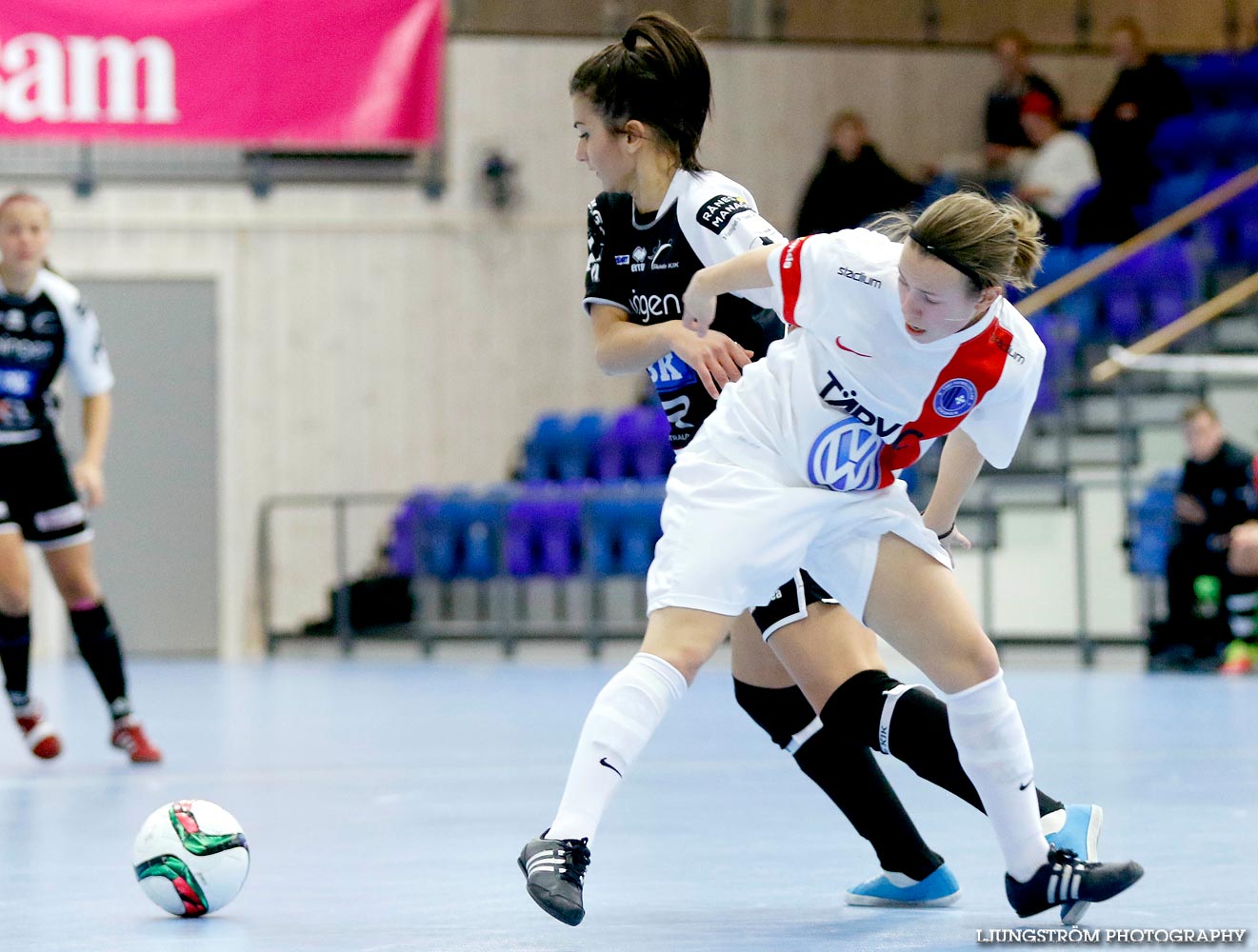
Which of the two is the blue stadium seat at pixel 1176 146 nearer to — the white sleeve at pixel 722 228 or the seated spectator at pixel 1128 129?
the seated spectator at pixel 1128 129

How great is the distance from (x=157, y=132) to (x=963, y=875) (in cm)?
1021

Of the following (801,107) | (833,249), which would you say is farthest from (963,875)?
(801,107)

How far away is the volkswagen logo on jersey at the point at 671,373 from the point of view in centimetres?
377

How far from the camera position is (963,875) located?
401cm

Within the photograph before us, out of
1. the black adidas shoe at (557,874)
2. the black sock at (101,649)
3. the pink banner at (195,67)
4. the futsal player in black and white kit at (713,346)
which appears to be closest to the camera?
the black adidas shoe at (557,874)

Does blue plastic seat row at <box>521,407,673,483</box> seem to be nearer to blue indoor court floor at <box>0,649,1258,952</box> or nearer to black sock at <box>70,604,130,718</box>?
blue indoor court floor at <box>0,649,1258,952</box>

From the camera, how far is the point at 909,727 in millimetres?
3551

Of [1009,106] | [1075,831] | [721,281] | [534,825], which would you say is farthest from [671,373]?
[1009,106]

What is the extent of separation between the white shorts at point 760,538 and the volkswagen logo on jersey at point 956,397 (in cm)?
Result: 18

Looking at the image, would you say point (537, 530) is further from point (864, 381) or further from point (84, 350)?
point (864, 381)

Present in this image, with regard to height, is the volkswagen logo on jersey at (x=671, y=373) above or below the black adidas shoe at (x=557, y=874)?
above

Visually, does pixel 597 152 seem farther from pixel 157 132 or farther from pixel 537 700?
pixel 157 132

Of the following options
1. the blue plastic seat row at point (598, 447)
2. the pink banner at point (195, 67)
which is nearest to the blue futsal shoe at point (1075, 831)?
the blue plastic seat row at point (598, 447)

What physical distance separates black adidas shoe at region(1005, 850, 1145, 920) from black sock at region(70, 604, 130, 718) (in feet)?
13.2
